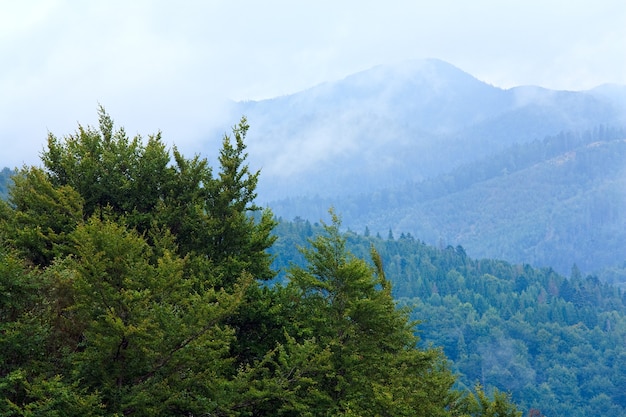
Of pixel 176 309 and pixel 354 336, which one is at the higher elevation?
pixel 176 309

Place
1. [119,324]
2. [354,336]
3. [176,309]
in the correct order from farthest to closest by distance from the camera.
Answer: [354,336]
[176,309]
[119,324]

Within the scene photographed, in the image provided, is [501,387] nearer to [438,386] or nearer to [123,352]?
[438,386]

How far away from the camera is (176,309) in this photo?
18.7 meters

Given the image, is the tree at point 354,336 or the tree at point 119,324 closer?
the tree at point 119,324

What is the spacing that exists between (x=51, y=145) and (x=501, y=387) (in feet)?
500

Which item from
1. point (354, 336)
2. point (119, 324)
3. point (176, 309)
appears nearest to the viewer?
point (119, 324)

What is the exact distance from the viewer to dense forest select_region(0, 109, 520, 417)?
53.0 feet

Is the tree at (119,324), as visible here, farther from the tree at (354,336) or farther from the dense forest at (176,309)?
the tree at (354,336)

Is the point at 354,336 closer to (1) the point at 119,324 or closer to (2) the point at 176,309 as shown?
(2) the point at 176,309

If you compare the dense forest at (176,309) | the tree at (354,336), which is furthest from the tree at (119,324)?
the tree at (354,336)

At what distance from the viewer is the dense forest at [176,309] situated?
1616cm

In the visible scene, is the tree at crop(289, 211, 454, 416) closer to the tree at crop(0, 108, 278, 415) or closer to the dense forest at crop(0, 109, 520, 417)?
the dense forest at crop(0, 109, 520, 417)

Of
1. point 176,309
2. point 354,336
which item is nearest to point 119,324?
point 176,309

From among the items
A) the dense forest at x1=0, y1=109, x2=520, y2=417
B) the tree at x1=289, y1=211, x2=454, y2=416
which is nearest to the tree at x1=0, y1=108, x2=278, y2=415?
the dense forest at x1=0, y1=109, x2=520, y2=417
